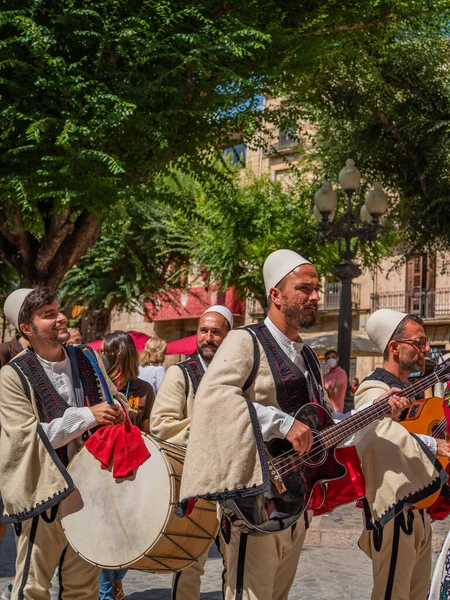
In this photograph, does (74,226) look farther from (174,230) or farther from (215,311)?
(174,230)

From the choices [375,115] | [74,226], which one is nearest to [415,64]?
[375,115]

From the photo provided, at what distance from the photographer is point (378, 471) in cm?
414

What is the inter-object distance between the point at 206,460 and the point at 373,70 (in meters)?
11.6

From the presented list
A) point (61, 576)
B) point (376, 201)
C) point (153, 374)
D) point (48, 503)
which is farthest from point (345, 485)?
point (376, 201)

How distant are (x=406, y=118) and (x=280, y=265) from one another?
41.1 feet

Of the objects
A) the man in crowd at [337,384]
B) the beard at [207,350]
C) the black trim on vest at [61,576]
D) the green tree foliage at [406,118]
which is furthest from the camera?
the green tree foliage at [406,118]

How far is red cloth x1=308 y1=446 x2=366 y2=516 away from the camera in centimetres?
402

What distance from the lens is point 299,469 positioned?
367 cm

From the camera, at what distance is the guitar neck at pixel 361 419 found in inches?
148

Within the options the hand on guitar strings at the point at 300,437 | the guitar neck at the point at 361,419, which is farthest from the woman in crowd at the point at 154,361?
the hand on guitar strings at the point at 300,437

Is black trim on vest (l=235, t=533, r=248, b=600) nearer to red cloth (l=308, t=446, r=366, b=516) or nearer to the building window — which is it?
red cloth (l=308, t=446, r=366, b=516)

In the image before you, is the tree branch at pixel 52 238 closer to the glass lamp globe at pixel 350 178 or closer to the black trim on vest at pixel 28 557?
the glass lamp globe at pixel 350 178

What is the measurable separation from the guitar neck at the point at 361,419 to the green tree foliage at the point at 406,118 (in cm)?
1115

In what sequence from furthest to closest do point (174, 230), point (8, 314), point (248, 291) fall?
point (248, 291)
point (174, 230)
point (8, 314)
